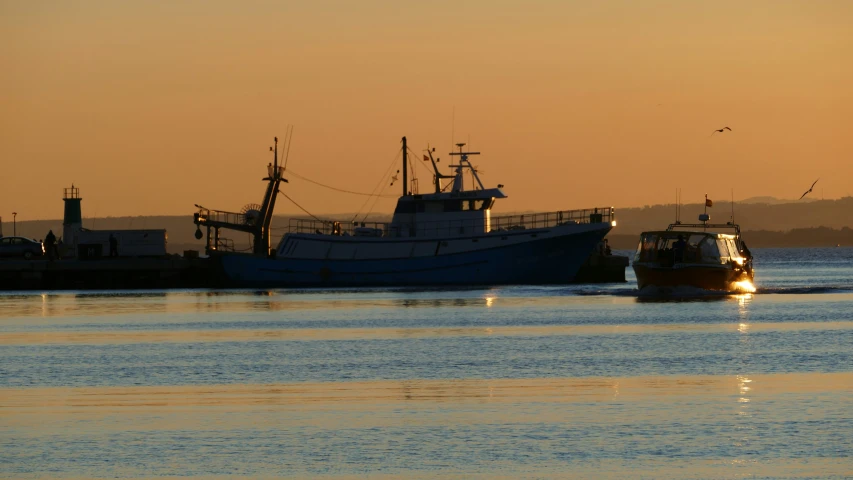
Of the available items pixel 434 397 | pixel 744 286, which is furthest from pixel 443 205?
pixel 434 397

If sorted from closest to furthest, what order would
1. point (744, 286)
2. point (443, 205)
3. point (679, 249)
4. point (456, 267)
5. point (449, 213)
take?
point (679, 249), point (744, 286), point (456, 267), point (449, 213), point (443, 205)

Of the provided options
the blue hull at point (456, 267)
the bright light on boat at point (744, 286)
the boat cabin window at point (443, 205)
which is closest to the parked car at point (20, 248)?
the blue hull at point (456, 267)

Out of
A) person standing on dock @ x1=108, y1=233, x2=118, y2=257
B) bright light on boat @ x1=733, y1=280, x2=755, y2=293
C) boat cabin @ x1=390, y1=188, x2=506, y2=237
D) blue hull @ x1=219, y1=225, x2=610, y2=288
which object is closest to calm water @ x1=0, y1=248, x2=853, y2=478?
bright light on boat @ x1=733, y1=280, x2=755, y2=293

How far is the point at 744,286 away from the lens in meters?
73.5

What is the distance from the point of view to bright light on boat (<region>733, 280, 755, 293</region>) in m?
71.3

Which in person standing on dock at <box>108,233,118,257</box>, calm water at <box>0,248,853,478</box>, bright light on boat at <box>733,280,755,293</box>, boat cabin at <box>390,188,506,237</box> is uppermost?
boat cabin at <box>390,188,506,237</box>

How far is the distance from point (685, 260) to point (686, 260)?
87 mm

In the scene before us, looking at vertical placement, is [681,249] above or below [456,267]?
above

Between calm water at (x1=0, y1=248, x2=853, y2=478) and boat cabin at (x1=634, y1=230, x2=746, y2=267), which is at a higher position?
boat cabin at (x1=634, y1=230, x2=746, y2=267)

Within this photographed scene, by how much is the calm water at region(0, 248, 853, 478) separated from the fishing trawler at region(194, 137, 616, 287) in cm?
2397

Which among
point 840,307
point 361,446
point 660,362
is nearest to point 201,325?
point 660,362

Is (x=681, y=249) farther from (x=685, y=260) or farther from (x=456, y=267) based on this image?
(x=456, y=267)

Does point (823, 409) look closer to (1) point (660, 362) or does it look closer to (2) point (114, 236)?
(1) point (660, 362)

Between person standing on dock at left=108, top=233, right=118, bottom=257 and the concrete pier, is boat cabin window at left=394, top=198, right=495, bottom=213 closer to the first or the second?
the concrete pier
